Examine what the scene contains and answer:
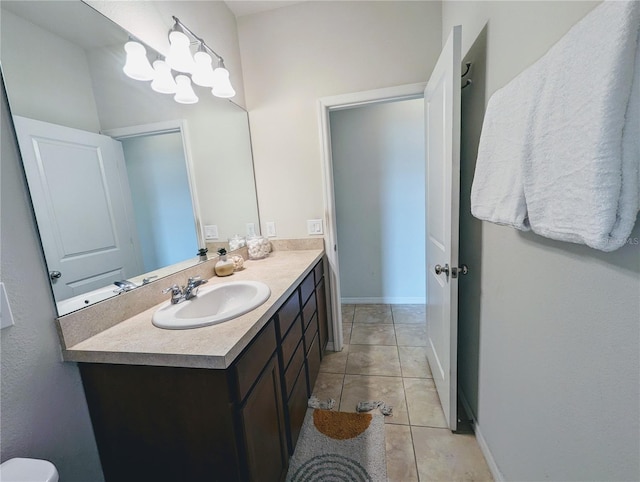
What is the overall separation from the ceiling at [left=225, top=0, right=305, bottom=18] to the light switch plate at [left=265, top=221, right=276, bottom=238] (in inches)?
61.5

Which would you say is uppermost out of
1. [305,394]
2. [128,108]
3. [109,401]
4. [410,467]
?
[128,108]

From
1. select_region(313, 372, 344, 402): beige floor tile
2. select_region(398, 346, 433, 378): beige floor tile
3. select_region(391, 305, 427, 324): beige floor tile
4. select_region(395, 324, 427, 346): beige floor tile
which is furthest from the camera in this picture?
select_region(391, 305, 427, 324): beige floor tile

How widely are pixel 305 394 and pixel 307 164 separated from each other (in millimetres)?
1590

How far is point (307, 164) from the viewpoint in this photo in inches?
78.7

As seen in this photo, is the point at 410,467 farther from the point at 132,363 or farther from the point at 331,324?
the point at 132,363

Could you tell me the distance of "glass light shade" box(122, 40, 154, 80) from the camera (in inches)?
43.8

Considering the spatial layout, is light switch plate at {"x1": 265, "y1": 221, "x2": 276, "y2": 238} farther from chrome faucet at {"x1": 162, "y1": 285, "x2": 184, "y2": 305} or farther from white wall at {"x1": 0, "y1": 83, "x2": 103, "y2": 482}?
white wall at {"x1": 0, "y1": 83, "x2": 103, "y2": 482}

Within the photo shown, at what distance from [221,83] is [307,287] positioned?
1.40 meters

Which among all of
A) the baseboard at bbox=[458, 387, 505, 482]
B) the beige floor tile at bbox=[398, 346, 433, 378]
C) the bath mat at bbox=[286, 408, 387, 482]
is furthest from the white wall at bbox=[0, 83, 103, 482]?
the beige floor tile at bbox=[398, 346, 433, 378]

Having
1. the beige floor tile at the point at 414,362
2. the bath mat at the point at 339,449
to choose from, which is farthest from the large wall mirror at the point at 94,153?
the beige floor tile at the point at 414,362

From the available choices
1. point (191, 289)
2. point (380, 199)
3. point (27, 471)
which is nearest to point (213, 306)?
point (191, 289)

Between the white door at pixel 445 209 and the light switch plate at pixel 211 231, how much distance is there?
1.45 metres

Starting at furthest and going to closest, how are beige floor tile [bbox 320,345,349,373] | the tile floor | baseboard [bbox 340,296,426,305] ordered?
baseboard [bbox 340,296,426,305] < beige floor tile [bbox 320,345,349,373] < the tile floor

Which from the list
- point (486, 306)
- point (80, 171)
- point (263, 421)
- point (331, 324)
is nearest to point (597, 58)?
point (486, 306)
